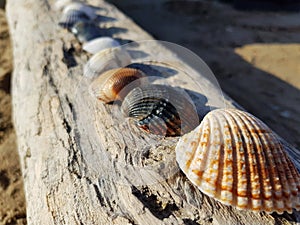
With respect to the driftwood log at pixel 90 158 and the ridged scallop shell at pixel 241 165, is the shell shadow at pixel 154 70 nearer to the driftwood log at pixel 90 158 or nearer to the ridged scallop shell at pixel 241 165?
the driftwood log at pixel 90 158

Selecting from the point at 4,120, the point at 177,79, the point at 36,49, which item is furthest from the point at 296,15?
the point at 4,120

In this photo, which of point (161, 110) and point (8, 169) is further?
point (8, 169)

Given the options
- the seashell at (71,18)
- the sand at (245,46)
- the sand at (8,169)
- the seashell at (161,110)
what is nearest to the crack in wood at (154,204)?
the seashell at (161,110)

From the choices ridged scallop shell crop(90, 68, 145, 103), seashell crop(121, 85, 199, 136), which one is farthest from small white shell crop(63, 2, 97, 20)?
seashell crop(121, 85, 199, 136)

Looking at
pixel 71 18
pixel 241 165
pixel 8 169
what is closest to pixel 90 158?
pixel 241 165

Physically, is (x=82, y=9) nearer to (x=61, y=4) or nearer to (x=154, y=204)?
(x=61, y=4)
